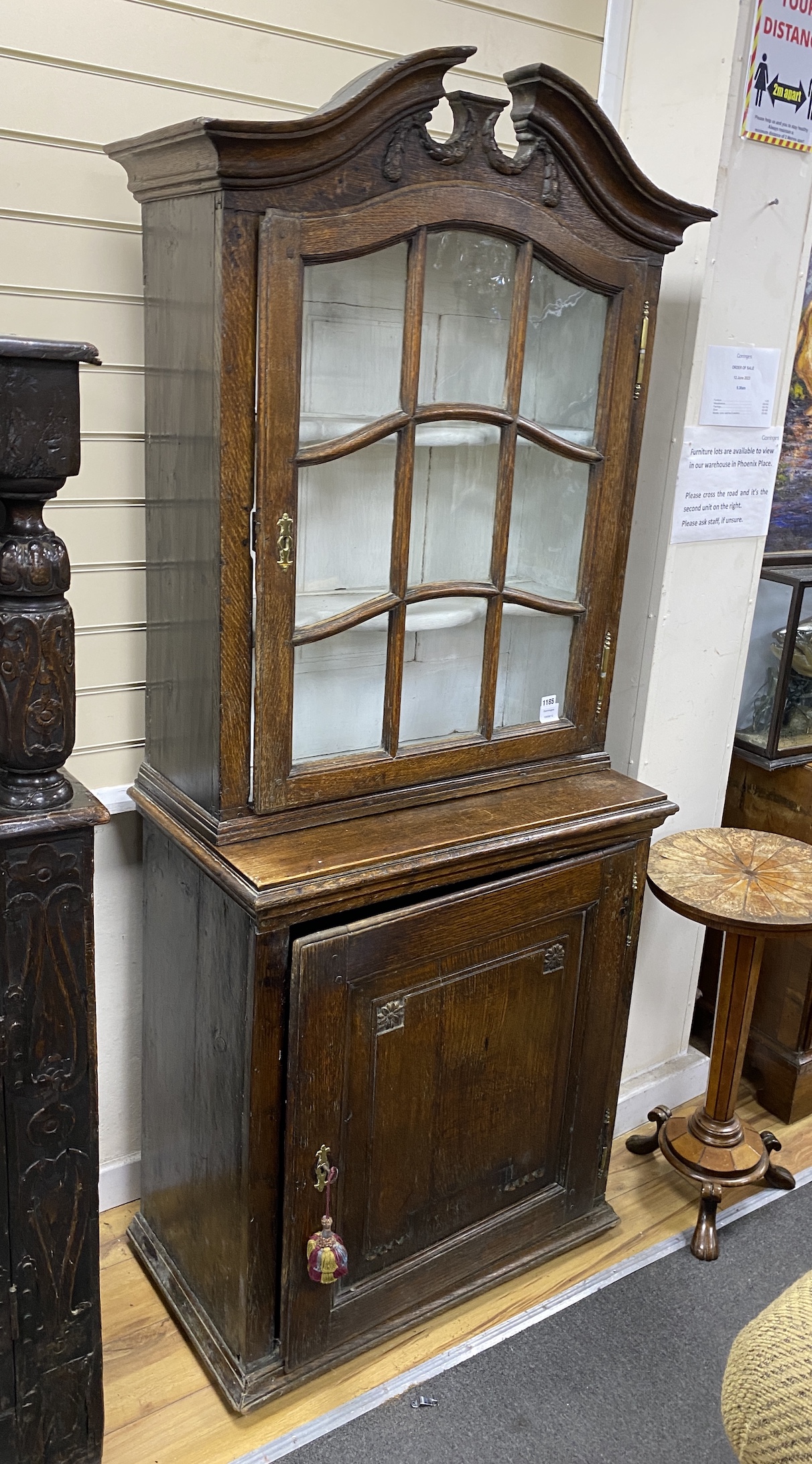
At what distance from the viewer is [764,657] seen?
2.42 metres

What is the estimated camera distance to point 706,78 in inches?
74.2

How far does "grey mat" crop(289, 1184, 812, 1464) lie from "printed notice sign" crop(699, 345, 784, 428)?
5.12 feet

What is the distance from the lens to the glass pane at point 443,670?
1712 millimetres

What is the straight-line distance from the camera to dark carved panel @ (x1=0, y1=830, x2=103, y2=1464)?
1.35m

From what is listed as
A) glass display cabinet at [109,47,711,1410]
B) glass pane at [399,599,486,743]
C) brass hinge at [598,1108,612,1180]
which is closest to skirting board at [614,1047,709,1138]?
brass hinge at [598,1108,612,1180]

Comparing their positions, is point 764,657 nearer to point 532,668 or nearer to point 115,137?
point 532,668

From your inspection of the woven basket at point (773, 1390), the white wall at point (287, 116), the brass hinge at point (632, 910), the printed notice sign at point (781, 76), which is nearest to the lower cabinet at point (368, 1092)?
the brass hinge at point (632, 910)

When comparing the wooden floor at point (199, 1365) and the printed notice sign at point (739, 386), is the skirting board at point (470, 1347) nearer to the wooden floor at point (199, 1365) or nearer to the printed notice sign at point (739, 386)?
the wooden floor at point (199, 1365)

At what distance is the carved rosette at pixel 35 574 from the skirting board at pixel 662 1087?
5.14 ft

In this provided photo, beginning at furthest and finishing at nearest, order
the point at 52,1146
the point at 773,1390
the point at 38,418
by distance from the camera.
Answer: the point at 52,1146 → the point at 38,418 → the point at 773,1390

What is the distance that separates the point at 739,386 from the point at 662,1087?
4.81 feet

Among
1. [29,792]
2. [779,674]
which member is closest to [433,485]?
[29,792]

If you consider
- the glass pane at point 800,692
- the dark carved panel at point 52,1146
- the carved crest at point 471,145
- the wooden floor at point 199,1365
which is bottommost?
the wooden floor at point 199,1365

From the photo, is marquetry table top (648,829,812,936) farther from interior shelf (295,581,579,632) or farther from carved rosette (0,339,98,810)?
carved rosette (0,339,98,810)
